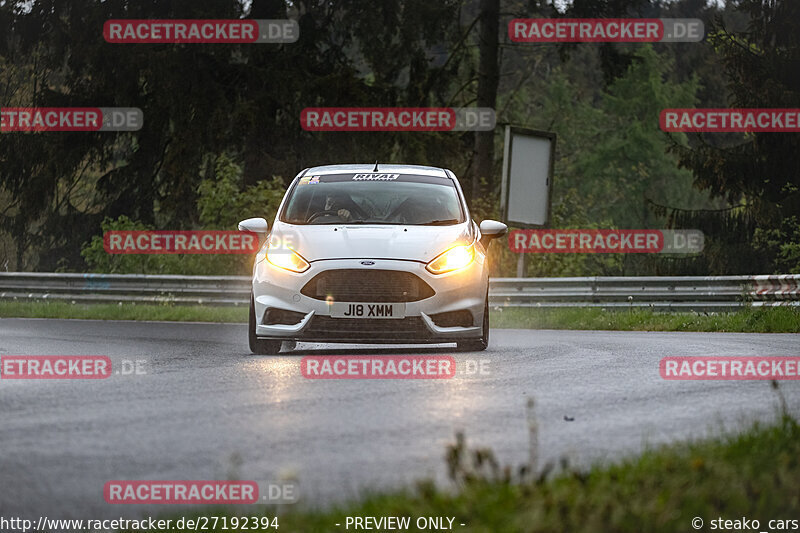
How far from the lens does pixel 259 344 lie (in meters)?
12.7

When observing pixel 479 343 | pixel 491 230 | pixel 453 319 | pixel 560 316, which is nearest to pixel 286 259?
pixel 453 319

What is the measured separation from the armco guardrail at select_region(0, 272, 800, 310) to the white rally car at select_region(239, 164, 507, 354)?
857 centimetres

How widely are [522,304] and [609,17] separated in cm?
1223

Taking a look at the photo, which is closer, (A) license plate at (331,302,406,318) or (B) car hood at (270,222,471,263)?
(A) license plate at (331,302,406,318)

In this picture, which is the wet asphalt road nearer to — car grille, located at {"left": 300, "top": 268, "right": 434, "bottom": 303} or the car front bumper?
the car front bumper

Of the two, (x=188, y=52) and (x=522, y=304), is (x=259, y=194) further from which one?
(x=522, y=304)

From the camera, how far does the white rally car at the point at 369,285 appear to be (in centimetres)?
1198

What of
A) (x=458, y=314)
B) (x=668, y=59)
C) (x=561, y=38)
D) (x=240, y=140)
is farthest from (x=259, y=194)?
(x=668, y=59)

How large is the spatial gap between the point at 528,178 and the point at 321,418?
16586 mm

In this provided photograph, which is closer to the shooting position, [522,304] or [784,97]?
[522,304]

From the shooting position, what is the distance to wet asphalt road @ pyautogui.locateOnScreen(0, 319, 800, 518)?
20.7 ft

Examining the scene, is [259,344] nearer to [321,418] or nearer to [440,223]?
[440,223]

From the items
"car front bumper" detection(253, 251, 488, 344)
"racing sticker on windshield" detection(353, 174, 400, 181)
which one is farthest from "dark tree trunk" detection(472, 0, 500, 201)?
"car front bumper" detection(253, 251, 488, 344)

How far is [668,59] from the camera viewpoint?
6981 cm
